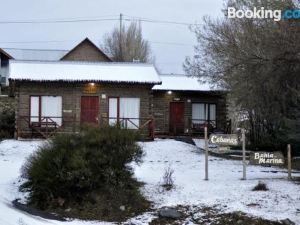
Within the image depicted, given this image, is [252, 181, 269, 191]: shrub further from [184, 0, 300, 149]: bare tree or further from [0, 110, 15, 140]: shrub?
[0, 110, 15, 140]: shrub

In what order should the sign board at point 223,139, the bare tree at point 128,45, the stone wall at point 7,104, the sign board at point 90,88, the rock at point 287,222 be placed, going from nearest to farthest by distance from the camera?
the rock at point 287,222
the sign board at point 223,139
the sign board at point 90,88
the stone wall at point 7,104
the bare tree at point 128,45

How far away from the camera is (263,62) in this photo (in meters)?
16.8

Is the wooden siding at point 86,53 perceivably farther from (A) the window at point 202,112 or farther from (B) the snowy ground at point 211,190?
(B) the snowy ground at point 211,190

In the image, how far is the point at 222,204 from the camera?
11.2 meters

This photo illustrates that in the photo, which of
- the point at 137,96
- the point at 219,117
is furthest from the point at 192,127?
the point at 137,96

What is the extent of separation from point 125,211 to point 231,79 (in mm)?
10046

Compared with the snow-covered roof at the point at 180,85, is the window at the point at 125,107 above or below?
below

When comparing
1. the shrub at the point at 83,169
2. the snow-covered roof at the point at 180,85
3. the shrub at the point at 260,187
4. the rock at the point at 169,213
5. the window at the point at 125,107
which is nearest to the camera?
the rock at the point at 169,213

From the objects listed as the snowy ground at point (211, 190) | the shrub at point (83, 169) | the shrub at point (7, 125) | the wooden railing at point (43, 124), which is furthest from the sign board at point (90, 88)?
the shrub at point (83, 169)

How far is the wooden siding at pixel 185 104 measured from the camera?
36.0m

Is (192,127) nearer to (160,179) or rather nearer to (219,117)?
(219,117)

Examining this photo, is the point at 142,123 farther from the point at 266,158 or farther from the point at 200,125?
the point at 266,158

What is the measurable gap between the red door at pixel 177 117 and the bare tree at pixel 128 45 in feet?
86.8

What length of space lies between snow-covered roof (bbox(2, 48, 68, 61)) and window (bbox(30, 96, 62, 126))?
34.0 meters
